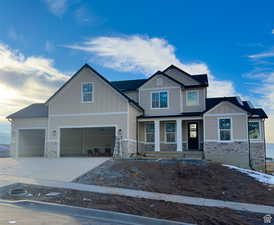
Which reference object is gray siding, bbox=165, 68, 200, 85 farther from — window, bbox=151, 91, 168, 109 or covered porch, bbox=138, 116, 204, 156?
covered porch, bbox=138, 116, 204, 156

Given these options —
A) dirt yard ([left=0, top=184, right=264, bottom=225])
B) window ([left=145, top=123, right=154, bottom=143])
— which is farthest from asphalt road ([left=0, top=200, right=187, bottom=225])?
window ([left=145, top=123, right=154, bottom=143])

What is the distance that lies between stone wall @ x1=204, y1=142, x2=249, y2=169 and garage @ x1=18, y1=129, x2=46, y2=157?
550 inches

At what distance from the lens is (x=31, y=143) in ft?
78.9

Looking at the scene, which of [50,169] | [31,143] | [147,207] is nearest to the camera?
[147,207]

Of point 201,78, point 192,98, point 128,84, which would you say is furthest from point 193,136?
point 128,84

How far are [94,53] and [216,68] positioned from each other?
31.4 feet

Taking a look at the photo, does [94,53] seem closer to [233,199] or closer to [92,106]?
[92,106]

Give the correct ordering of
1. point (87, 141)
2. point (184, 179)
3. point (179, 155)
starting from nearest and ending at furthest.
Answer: point (184, 179) < point (179, 155) < point (87, 141)

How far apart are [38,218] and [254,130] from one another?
17208mm

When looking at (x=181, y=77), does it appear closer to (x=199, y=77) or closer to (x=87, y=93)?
(x=199, y=77)

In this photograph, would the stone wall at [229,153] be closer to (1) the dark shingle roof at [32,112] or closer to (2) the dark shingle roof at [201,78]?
(2) the dark shingle roof at [201,78]

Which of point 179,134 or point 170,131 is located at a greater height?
point 170,131

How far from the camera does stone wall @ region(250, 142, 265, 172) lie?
63.9 ft

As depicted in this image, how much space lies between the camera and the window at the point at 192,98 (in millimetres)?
22062
